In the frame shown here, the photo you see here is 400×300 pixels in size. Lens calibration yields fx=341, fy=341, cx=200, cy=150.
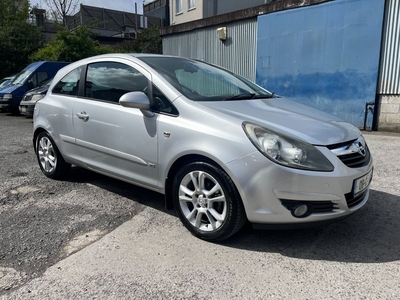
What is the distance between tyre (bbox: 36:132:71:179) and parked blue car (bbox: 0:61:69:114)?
28.4 feet

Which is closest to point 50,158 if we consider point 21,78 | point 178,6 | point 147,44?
point 21,78

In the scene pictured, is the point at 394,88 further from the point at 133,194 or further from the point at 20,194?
the point at 20,194

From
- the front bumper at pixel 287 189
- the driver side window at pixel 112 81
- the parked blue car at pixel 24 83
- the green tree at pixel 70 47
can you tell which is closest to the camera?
the front bumper at pixel 287 189

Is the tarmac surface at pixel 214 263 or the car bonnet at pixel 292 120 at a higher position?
the car bonnet at pixel 292 120

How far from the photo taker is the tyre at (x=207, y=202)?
2668 mm

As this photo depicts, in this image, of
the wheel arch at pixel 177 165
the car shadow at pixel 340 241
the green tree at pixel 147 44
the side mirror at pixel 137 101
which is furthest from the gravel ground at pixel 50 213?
the green tree at pixel 147 44

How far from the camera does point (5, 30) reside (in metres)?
19.6

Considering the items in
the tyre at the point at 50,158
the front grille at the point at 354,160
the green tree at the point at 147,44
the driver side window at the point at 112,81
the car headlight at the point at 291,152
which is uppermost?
the green tree at the point at 147,44

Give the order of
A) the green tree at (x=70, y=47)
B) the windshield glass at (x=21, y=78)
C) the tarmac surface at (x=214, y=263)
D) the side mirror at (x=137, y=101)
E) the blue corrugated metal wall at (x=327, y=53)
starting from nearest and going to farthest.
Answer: the tarmac surface at (x=214, y=263) → the side mirror at (x=137, y=101) → the blue corrugated metal wall at (x=327, y=53) → the windshield glass at (x=21, y=78) → the green tree at (x=70, y=47)

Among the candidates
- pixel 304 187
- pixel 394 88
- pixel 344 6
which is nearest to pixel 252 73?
pixel 344 6

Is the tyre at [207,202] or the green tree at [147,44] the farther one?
the green tree at [147,44]

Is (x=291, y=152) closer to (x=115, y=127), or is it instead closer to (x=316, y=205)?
(x=316, y=205)

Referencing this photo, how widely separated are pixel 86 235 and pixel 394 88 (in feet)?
26.7

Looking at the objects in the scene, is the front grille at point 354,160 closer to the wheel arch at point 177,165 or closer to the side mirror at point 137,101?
the wheel arch at point 177,165
